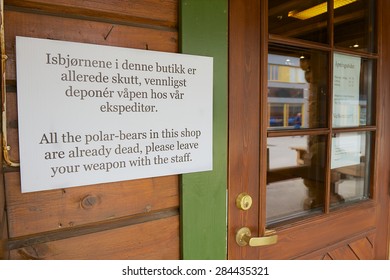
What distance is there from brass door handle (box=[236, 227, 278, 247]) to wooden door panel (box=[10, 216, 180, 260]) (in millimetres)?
225

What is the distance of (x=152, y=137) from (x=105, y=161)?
0.47 ft

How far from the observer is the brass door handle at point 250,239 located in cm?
92

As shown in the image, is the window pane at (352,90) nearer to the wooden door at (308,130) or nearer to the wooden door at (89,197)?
the wooden door at (308,130)

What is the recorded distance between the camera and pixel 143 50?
741 millimetres

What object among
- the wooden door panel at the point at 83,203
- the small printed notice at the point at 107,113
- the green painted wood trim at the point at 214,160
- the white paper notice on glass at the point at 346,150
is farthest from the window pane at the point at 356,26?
the wooden door panel at the point at 83,203

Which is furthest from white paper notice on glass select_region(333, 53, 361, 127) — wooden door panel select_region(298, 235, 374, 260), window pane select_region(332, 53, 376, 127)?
wooden door panel select_region(298, 235, 374, 260)

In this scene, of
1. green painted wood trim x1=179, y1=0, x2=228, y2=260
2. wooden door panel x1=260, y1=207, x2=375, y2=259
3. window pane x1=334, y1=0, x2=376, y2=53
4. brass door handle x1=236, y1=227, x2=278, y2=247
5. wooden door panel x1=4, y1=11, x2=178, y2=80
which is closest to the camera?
wooden door panel x1=4, y1=11, x2=178, y2=80

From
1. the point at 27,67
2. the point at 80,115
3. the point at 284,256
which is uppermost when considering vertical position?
the point at 27,67

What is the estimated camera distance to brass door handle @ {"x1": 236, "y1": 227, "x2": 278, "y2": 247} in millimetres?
915

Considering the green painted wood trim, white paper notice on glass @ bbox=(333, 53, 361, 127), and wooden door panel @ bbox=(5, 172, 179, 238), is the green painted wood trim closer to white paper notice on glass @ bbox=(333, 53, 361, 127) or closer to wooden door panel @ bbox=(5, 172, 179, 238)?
wooden door panel @ bbox=(5, 172, 179, 238)

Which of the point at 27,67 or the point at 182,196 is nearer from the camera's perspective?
the point at 27,67

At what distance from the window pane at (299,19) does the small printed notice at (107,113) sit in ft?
1.18
